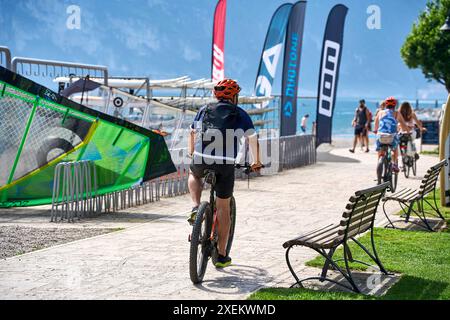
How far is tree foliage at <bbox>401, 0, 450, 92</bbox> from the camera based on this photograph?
29.7m

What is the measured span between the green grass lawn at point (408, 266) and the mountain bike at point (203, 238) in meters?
0.60

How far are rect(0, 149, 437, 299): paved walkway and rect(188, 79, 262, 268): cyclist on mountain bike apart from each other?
596 mm

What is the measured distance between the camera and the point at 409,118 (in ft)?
57.6

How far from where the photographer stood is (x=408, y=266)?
783 centimetres

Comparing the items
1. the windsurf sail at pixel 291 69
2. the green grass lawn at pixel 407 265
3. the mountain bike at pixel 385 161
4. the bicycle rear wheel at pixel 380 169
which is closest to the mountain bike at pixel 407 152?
the mountain bike at pixel 385 161

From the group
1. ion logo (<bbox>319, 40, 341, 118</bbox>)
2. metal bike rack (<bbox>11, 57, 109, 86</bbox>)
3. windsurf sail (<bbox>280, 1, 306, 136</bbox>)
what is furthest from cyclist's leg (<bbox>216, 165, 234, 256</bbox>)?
ion logo (<bbox>319, 40, 341, 118</bbox>)

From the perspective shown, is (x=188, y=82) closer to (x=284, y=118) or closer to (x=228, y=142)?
(x=284, y=118)

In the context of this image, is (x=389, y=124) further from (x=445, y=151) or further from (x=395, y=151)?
(x=445, y=151)

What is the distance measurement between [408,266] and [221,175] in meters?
2.01

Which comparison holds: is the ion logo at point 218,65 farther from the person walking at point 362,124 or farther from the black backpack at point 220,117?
the black backpack at point 220,117

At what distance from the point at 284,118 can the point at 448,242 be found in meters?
12.9

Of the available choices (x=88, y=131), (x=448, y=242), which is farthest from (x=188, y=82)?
(x=448, y=242)

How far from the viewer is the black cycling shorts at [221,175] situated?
7.20 metres

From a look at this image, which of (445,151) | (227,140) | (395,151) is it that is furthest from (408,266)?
(395,151)
